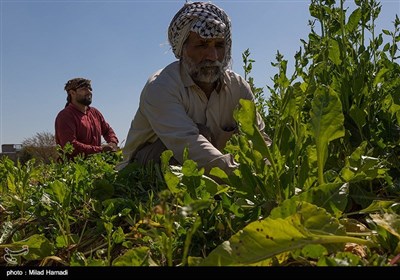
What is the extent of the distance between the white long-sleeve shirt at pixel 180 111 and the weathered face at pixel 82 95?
4.03m

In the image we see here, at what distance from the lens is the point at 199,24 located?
329cm

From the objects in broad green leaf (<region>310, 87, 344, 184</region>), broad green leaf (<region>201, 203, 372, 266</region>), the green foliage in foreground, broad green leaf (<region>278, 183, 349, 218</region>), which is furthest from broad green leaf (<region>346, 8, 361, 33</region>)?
broad green leaf (<region>201, 203, 372, 266</region>)

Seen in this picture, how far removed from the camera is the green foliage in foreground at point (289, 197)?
0.97 meters

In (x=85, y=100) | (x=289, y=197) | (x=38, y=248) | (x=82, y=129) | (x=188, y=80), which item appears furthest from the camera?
(x=85, y=100)

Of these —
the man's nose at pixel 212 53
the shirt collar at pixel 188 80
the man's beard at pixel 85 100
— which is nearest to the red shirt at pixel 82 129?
the man's beard at pixel 85 100

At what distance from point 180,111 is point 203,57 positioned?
60 cm

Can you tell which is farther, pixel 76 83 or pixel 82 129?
pixel 76 83

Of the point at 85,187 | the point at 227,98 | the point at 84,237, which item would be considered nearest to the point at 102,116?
the point at 227,98

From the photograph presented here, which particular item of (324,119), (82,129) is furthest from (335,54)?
(82,129)

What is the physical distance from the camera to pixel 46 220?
1.88m

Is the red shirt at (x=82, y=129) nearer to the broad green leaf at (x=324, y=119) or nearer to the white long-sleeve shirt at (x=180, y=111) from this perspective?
the white long-sleeve shirt at (x=180, y=111)

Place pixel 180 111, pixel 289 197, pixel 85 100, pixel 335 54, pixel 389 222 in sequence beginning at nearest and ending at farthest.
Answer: pixel 389 222, pixel 289 197, pixel 335 54, pixel 180 111, pixel 85 100

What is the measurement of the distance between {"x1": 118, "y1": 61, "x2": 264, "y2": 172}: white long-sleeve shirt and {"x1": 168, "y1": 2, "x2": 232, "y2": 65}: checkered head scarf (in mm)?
194

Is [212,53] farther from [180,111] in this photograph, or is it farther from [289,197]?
[289,197]
